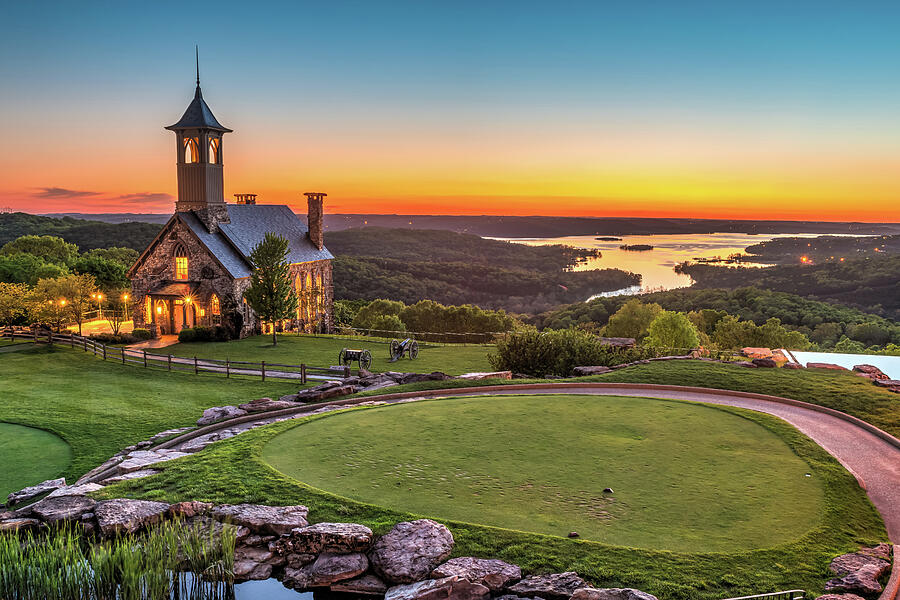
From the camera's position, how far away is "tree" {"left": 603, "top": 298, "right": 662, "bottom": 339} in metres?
63.0

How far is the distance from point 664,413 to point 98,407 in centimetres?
1714

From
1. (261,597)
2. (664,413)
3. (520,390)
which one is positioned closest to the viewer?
(261,597)

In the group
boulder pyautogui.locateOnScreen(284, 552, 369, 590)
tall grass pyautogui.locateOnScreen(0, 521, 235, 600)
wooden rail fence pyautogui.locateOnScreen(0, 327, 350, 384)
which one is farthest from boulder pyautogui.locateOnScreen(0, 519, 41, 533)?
wooden rail fence pyautogui.locateOnScreen(0, 327, 350, 384)

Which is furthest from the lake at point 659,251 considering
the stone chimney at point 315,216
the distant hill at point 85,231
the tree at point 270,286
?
the tree at point 270,286

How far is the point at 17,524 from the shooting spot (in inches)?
351

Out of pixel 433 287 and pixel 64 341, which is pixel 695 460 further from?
pixel 433 287

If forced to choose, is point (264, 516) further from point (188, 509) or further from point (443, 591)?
point (443, 591)

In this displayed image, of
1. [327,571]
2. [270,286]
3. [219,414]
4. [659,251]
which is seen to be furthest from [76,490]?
[659,251]

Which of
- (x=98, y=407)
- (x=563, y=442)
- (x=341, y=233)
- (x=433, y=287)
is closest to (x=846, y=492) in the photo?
(x=563, y=442)

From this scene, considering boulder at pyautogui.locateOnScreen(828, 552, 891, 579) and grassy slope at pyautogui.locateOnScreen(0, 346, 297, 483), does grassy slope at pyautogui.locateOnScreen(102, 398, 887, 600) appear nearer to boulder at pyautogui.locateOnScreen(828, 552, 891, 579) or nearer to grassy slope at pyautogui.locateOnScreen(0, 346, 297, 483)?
boulder at pyautogui.locateOnScreen(828, 552, 891, 579)

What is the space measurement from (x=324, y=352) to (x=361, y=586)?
27674mm

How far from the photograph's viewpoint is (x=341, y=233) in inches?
5315

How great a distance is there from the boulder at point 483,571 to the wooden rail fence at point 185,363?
52.3 feet

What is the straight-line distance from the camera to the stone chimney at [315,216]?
48906 mm
